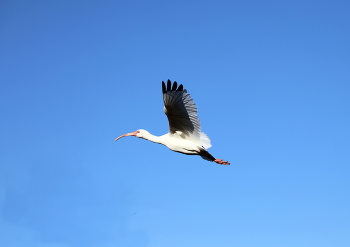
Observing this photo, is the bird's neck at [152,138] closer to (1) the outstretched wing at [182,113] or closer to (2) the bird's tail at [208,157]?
(1) the outstretched wing at [182,113]

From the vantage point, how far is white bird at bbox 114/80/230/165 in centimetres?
1784

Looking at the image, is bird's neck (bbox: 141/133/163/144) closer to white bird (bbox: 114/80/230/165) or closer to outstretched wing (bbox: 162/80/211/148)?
white bird (bbox: 114/80/230/165)

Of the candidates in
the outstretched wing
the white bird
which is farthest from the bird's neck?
the outstretched wing

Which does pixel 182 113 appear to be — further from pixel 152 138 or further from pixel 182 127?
pixel 152 138

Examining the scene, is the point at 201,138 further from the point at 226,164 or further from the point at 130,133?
the point at 130,133

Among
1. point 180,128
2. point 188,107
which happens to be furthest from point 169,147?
point 188,107

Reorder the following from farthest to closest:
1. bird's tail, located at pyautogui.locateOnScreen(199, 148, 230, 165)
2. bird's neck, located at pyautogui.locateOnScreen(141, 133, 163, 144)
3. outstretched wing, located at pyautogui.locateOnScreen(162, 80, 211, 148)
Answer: bird's neck, located at pyautogui.locateOnScreen(141, 133, 163, 144) < bird's tail, located at pyautogui.locateOnScreen(199, 148, 230, 165) < outstretched wing, located at pyautogui.locateOnScreen(162, 80, 211, 148)

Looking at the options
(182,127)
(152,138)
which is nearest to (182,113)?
(182,127)

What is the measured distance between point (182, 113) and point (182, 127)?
0.90 metres

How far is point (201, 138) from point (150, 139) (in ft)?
7.90

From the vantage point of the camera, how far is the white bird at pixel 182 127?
17844mm

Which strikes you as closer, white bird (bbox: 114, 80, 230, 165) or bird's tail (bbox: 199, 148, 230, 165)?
white bird (bbox: 114, 80, 230, 165)

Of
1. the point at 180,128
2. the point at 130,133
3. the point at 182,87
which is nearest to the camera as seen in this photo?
the point at 182,87

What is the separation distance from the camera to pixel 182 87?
1767 centimetres
